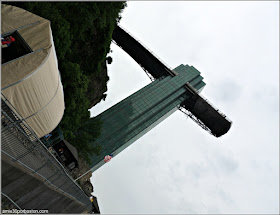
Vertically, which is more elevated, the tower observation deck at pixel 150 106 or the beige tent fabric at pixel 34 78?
the tower observation deck at pixel 150 106

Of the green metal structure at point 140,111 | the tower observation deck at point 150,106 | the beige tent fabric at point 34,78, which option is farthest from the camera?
→ the tower observation deck at point 150,106

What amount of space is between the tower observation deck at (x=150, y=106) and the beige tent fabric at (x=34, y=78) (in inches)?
1053

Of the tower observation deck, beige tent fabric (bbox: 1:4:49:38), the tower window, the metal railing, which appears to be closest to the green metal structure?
the tower observation deck

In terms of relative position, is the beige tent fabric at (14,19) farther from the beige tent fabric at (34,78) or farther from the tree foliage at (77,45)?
the tree foliage at (77,45)

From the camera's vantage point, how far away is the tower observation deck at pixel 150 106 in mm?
45000

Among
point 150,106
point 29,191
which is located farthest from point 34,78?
point 150,106

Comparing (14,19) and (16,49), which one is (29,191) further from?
(14,19)

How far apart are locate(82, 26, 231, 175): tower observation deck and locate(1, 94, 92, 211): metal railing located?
27910 mm

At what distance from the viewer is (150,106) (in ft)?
167

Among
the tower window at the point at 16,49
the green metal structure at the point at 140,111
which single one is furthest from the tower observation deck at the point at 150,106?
the tower window at the point at 16,49

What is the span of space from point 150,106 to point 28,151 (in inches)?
1604

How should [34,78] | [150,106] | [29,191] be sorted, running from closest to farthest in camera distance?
[29,191] → [34,78] → [150,106]

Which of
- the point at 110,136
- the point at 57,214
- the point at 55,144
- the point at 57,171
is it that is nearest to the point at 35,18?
the point at 57,171

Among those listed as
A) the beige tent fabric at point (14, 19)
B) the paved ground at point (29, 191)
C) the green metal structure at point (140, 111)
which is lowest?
the paved ground at point (29, 191)
